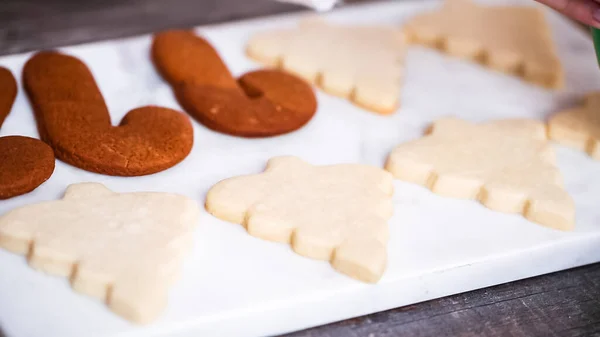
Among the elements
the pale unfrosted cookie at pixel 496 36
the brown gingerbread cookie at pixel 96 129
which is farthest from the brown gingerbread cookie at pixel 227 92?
the pale unfrosted cookie at pixel 496 36

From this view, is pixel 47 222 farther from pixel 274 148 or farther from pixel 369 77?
pixel 369 77

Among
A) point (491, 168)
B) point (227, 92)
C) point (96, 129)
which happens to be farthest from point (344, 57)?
point (96, 129)

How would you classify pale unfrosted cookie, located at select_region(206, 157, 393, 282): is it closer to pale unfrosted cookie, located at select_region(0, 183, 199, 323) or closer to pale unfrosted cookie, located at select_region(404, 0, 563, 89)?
pale unfrosted cookie, located at select_region(0, 183, 199, 323)

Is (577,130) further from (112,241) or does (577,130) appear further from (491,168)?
(112,241)

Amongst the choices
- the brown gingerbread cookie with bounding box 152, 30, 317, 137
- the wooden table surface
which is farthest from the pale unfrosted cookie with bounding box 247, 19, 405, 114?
the wooden table surface

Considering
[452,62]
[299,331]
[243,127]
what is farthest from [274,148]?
[452,62]
